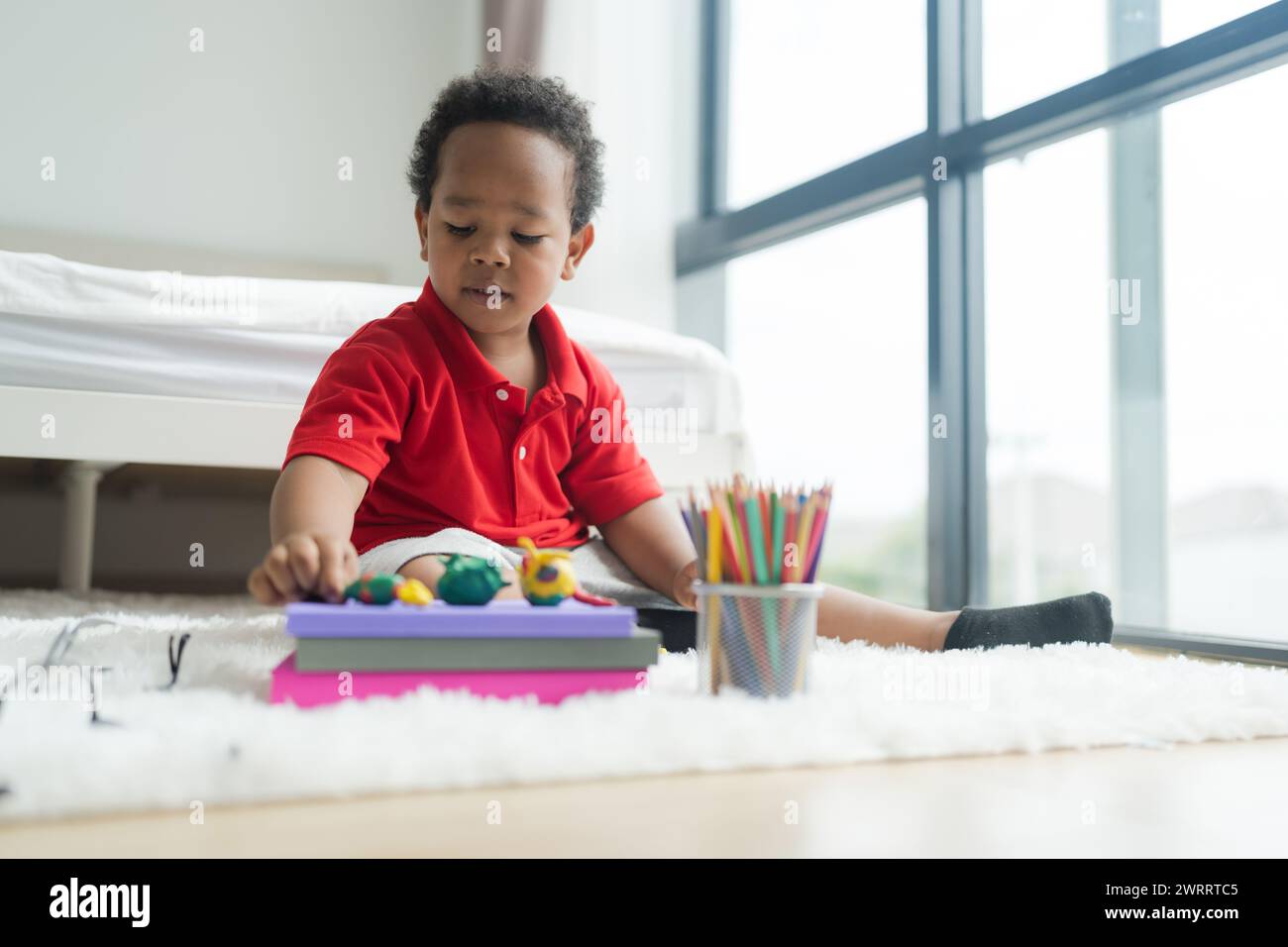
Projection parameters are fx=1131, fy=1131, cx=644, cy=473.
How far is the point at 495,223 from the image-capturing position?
1.09m

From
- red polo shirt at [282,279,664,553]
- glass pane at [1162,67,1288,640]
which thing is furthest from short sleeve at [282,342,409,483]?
→ glass pane at [1162,67,1288,640]

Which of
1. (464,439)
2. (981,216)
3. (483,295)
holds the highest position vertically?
(981,216)

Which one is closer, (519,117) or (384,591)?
(384,591)

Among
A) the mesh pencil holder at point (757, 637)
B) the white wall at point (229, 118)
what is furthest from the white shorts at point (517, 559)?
the white wall at point (229, 118)

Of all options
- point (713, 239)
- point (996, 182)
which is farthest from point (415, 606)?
point (713, 239)

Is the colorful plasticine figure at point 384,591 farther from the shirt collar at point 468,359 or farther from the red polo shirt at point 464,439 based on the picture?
the shirt collar at point 468,359

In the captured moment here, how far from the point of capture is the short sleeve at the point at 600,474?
4.00ft

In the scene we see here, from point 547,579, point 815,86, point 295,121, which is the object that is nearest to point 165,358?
point 547,579

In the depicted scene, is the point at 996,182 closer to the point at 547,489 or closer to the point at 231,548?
the point at 547,489

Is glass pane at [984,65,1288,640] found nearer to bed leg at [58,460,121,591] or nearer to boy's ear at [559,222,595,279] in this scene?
boy's ear at [559,222,595,279]

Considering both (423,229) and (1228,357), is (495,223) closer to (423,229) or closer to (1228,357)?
(423,229)

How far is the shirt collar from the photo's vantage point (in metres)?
1.12

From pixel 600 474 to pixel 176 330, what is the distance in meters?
0.68

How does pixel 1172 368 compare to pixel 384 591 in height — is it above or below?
above
